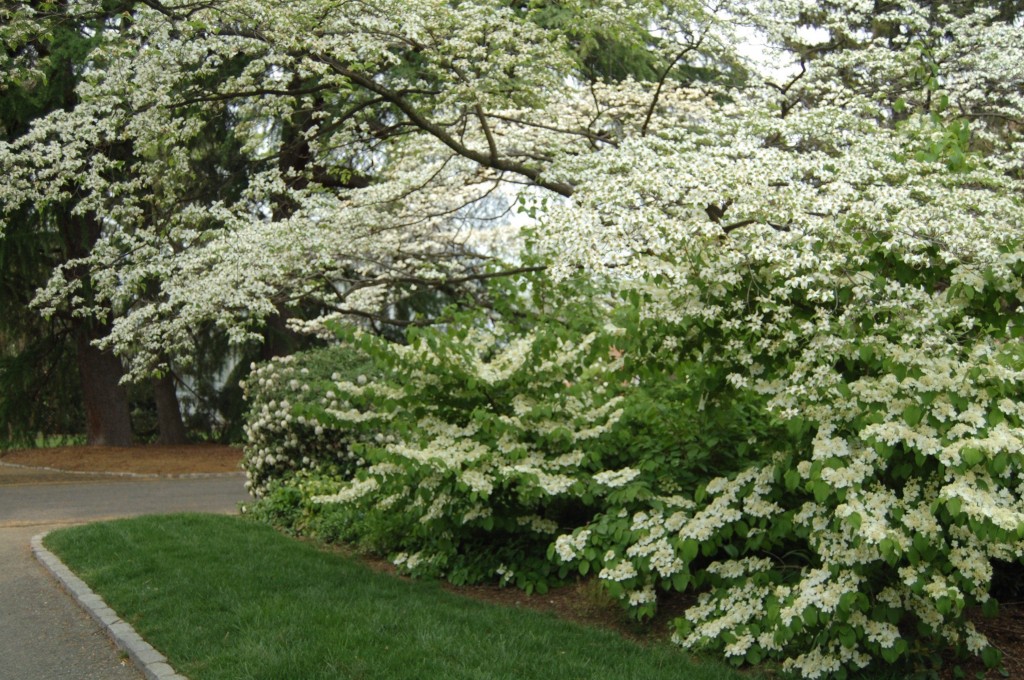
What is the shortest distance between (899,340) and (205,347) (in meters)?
19.1

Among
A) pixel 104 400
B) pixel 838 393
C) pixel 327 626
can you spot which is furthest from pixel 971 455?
pixel 104 400

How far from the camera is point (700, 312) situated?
5691mm

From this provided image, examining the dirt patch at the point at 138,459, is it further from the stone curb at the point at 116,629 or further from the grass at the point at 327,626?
the grass at the point at 327,626

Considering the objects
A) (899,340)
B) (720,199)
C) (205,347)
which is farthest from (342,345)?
(205,347)

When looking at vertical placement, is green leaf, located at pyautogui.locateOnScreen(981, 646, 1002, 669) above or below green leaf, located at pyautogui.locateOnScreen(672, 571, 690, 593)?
below

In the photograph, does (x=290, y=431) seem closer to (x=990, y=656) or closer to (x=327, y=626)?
(x=327, y=626)

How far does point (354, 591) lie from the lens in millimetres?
7180

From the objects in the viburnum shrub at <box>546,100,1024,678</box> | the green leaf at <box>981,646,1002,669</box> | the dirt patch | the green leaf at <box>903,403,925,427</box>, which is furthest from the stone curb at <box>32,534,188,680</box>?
the dirt patch

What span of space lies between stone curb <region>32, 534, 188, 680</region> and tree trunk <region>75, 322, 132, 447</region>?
13.1 m

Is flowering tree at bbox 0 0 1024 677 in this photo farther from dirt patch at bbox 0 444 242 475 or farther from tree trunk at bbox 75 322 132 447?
tree trunk at bbox 75 322 132 447

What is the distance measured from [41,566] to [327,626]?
4.67 m

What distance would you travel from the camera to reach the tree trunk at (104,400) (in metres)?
21.4

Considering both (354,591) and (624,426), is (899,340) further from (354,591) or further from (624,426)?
(354,591)

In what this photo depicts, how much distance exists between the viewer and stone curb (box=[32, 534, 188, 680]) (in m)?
5.72
